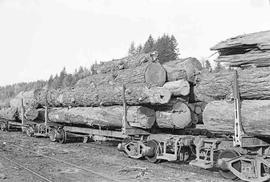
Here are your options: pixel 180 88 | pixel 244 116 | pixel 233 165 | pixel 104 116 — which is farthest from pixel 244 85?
pixel 104 116

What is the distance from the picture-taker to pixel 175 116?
33.9 feet

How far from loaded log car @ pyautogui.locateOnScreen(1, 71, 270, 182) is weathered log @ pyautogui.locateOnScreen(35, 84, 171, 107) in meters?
0.64

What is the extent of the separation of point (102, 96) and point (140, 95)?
8.34 ft

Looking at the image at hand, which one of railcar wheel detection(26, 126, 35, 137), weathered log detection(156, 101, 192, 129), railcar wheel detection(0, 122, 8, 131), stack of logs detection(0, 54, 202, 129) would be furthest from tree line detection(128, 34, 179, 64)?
weathered log detection(156, 101, 192, 129)

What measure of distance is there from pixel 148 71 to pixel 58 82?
9419 centimetres

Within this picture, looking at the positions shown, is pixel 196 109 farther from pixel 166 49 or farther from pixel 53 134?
pixel 166 49

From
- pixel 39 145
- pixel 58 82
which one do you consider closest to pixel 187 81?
pixel 39 145

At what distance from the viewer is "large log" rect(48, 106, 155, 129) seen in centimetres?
1073

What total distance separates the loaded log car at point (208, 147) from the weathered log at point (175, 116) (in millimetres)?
343

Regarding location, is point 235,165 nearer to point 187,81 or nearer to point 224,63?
point 224,63

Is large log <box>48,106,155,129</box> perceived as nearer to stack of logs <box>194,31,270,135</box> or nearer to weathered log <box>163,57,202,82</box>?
weathered log <box>163,57,202,82</box>

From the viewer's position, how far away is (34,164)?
10359 mm

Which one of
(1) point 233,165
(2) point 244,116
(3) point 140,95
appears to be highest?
(3) point 140,95

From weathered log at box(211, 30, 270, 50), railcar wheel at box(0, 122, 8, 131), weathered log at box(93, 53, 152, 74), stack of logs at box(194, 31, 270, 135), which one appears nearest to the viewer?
stack of logs at box(194, 31, 270, 135)
